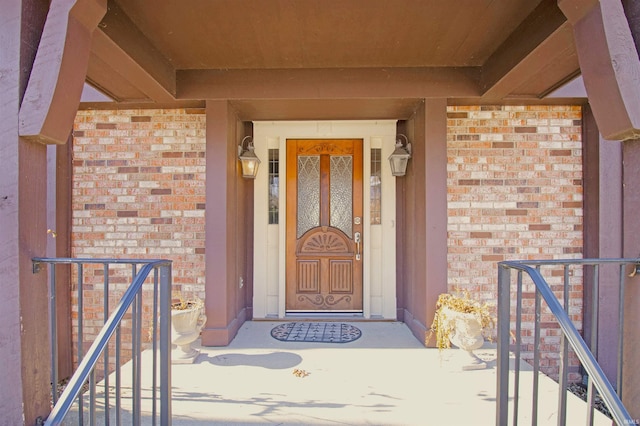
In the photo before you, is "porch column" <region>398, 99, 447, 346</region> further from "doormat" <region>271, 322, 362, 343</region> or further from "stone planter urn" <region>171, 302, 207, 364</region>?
"stone planter urn" <region>171, 302, 207, 364</region>

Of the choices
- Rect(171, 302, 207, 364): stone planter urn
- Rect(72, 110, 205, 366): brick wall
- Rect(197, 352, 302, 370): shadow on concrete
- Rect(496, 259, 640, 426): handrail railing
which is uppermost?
Rect(72, 110, 205, 366): brick wall

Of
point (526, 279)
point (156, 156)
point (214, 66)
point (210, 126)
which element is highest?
point (214, 66)

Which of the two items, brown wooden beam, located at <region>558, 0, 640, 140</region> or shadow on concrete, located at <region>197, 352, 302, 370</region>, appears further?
shadow on concrete, located at <region>197, 352, 302, 370</region>

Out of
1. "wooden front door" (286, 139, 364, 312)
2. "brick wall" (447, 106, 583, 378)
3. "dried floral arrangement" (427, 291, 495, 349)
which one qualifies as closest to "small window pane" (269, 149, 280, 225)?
"wooden front door" (286, 139, 364, 312)

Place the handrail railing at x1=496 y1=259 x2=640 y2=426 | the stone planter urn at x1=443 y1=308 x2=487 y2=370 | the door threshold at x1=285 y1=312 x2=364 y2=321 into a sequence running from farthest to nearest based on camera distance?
1. the door threshold at x1=285 y1=312 x2=364 y2=321
2. the stone planter urn at x1=443 y1=308 x2=487 y2=370
3. the handrail railing at x1=496 y1=259 x2=640 y2=426

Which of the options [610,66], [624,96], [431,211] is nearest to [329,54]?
[431,211]

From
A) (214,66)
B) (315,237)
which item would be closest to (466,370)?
(315,237)

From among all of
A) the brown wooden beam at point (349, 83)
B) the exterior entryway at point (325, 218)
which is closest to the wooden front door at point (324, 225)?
the exterior entryway at point (325, 218)

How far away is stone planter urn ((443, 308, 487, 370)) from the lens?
2.90 metres

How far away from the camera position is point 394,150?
13.7 feet

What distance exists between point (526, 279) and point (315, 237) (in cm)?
231

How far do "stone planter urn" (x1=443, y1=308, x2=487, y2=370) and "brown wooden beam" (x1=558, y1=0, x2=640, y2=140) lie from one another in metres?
1.60

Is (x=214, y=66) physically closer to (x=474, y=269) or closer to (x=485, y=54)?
(x=485, y=54)

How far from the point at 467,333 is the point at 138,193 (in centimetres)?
346
